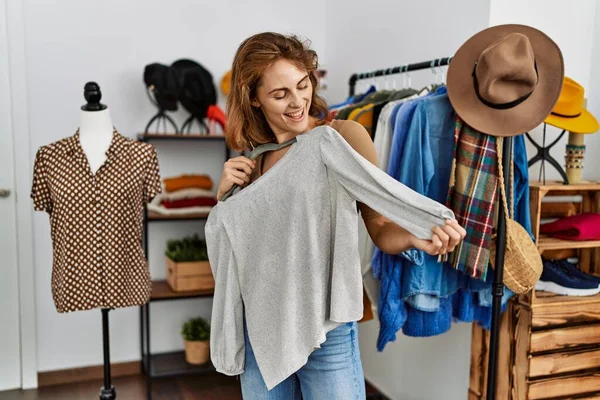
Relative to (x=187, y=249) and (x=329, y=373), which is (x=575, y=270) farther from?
(x=187, y=249)

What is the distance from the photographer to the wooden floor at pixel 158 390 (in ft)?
10.5

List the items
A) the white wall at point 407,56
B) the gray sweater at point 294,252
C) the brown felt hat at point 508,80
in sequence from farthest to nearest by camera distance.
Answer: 1. the white wall at point 407,56
2. the brown felt hat at point 508,80
3. the gray sweater at point 294,252

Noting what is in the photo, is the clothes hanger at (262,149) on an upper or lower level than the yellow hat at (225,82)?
lower

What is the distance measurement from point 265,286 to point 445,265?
936 millimetres

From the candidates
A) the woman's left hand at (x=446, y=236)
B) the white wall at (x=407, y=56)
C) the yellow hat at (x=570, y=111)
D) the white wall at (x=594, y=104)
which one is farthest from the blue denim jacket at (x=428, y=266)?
the woman's left hand at (x=446, y=236)

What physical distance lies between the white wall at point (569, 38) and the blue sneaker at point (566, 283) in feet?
1.40

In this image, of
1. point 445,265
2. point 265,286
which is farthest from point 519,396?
point 265,286

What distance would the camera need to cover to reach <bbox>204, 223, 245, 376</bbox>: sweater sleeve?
57.5 inches

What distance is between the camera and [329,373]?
1.39 meters

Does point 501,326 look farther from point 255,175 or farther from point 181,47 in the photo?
point 181,47

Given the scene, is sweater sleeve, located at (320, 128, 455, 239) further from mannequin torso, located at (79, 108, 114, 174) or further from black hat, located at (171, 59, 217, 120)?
black hat, located at (171, 59, 217, 120)

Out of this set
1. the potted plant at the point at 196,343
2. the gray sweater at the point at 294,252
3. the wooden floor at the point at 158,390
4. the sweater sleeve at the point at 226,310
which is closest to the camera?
the gray sweater at the point at 294,252

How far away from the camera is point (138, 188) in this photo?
7.91 feet

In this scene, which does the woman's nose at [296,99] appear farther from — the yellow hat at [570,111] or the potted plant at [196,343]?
the potted plant at [196,343]
